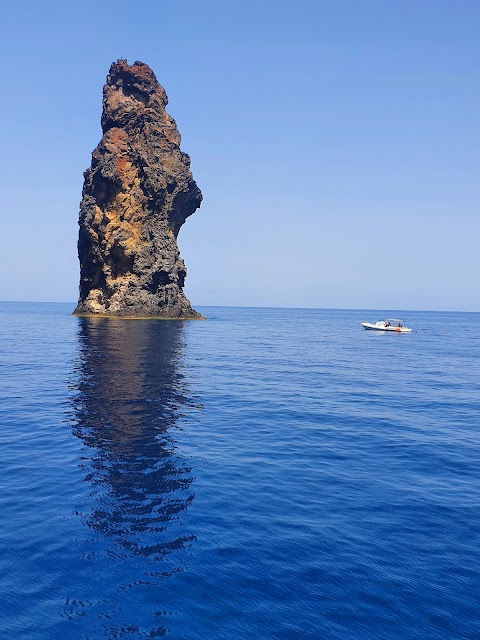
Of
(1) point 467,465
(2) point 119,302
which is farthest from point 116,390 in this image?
(2) point 119,302

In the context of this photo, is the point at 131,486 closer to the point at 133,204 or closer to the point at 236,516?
the point at 236,516

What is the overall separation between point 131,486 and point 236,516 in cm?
375

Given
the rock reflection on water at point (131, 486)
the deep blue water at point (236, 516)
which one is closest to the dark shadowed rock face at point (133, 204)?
the rock reflection on water at point (131, 486)

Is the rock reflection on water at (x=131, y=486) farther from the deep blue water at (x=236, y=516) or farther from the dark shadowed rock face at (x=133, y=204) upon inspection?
the dark shadowed rock face at (x=133, y=204)

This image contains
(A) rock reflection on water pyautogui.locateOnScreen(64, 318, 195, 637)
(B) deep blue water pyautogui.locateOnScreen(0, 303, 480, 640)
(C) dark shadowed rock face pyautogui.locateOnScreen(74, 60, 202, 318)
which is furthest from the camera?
(C) dark shadowed rock face pyautogui.locateOnScreen(74, 60, 202, 318)

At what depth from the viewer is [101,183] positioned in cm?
9950

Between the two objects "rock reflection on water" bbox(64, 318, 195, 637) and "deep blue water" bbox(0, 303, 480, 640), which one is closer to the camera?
"deep blue water" bbox(0, 303, 480, 640)

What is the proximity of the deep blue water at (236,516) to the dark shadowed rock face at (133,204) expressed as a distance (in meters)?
74.7

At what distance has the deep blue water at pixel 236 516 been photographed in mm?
8250

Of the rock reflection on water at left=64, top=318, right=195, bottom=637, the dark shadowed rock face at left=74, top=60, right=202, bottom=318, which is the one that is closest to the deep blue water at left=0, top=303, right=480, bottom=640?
the rock reflection on water at left=64, top=318, right=195, bottom=637

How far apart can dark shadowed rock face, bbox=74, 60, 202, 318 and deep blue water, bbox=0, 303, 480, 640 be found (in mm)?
74739

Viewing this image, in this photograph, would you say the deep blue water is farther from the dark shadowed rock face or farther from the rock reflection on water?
the dark shadowed rock face

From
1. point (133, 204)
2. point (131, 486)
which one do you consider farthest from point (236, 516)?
point (133, 204)

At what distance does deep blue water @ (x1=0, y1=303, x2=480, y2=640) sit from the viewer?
8250 mm
